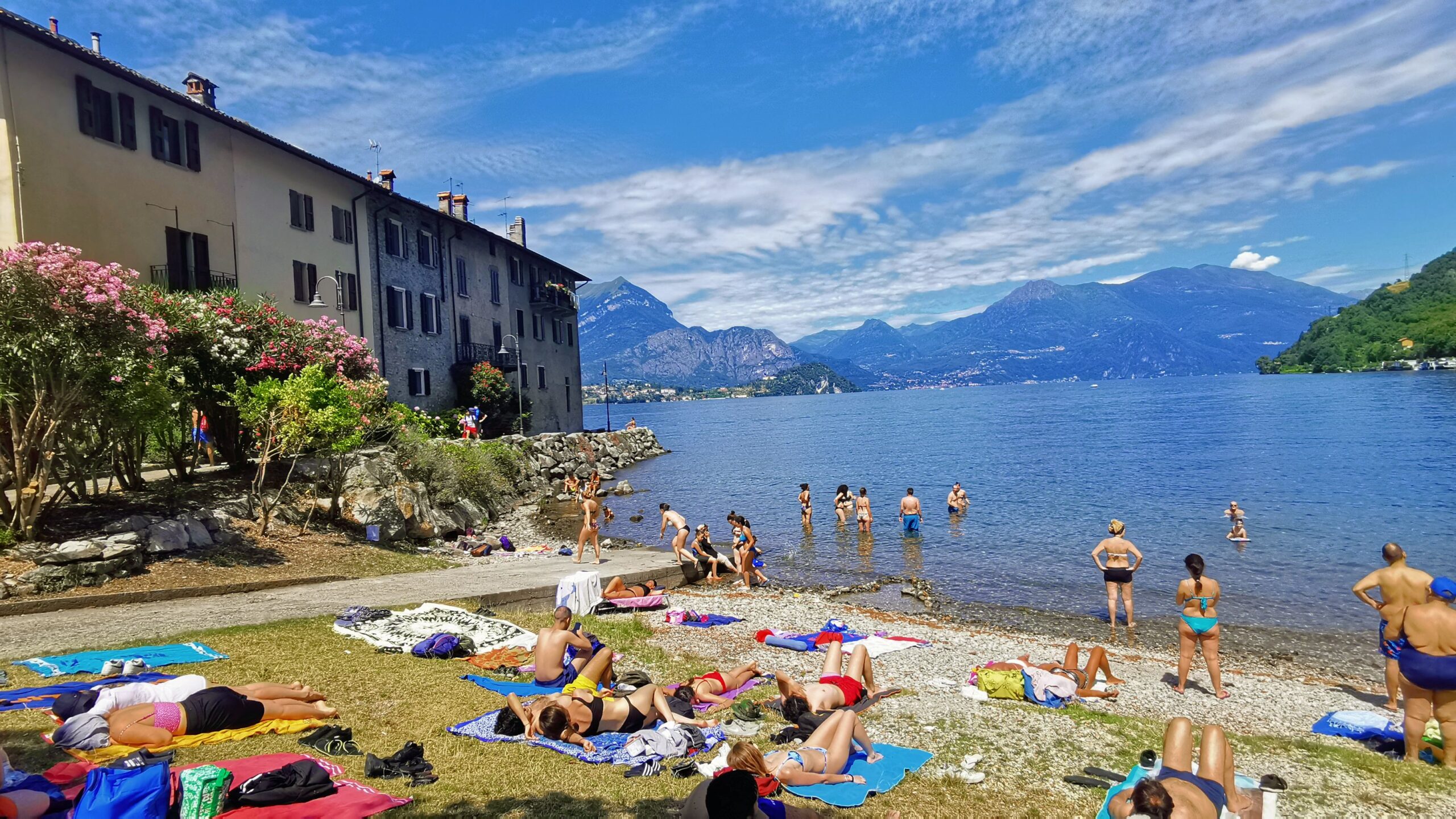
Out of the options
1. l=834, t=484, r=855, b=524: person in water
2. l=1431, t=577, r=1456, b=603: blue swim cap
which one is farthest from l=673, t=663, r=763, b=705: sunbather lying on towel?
l=834, t=484, r=855, b=524: person in water

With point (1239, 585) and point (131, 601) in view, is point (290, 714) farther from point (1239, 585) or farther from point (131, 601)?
point (1239, 585)

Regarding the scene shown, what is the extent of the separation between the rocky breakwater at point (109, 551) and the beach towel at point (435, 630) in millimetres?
4965

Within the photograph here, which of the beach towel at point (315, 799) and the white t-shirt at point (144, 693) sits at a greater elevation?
the white t-shirt at point (144, 693)

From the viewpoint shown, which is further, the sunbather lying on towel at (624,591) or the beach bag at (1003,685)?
the sunbather lying on towel at (624,591)

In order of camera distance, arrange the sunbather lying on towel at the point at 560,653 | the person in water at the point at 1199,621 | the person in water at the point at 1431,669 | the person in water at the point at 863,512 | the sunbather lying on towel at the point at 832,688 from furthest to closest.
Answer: the person in water at the point at 863,512
the person in water at the point at 1199,621
the sunbather lying on towel at the point at 560,653
the sunbather lying on towel at the point at 832,688
the person in water at the point at 1431,669

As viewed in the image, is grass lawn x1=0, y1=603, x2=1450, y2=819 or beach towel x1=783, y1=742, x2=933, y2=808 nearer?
grass lawn x1=0, y1=603, x2=1450, y2=819

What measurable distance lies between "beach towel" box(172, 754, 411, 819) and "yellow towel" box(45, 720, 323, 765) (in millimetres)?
530

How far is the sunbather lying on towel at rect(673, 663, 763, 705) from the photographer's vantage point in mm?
Result: 8992

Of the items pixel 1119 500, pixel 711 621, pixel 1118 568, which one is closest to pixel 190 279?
pixel 711 621

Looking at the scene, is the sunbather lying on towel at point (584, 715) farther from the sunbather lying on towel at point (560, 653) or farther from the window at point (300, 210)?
the window at point (300, 210)

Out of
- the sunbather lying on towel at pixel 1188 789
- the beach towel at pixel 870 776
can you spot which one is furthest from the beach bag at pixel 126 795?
the sunbather lying on towel at pixel 1188 789

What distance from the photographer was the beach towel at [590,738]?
7152 mm

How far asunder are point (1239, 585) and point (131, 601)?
74.0 feet

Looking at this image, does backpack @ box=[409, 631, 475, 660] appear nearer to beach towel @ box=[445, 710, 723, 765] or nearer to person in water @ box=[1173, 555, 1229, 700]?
beach towel @ box=[445, 710, 723, 765]
